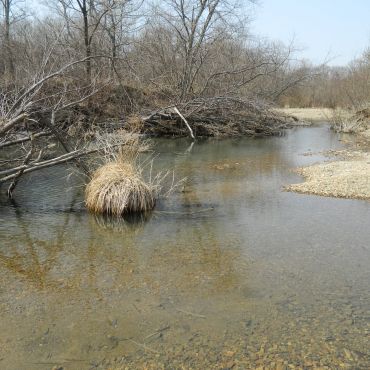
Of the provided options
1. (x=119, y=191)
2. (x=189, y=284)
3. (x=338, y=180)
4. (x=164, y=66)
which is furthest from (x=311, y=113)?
(x=189, y=284)

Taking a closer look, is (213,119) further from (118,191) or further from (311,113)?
(311,113)

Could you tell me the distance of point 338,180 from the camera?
10562mm

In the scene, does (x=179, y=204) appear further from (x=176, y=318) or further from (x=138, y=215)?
(x=176, y=318)

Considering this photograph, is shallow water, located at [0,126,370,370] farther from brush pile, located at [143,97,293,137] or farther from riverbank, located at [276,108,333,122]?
riverbank, located at [276,108,333,122]

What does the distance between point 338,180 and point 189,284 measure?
6.24m

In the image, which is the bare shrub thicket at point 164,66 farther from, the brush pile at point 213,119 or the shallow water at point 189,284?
the shallow water at point 189,284

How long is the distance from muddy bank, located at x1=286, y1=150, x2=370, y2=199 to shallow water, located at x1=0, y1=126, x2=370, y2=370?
1.52 ft

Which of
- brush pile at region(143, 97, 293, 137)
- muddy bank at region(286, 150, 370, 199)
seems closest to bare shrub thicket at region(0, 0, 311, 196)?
brush pile at region(143, 97, 293, 137)

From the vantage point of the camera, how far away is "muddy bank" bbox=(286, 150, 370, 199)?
966 centimetres

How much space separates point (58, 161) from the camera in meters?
8.86

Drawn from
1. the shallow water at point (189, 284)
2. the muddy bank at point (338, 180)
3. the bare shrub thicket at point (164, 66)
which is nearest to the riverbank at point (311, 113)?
the bare shrub thicket at point (164, 66)

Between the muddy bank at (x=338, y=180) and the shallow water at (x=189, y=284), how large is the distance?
46 centimetres

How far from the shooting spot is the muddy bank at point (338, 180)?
9659 millimetres

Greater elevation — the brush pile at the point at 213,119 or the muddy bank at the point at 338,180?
the brush pile at the point at 213,119
